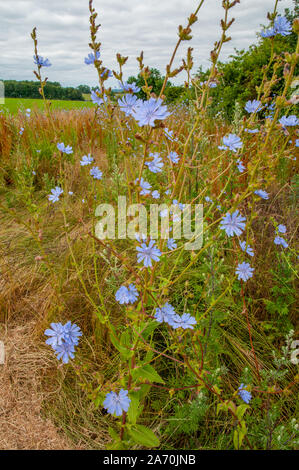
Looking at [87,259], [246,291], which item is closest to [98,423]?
[87,259]

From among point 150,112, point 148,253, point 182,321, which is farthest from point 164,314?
point 150,112

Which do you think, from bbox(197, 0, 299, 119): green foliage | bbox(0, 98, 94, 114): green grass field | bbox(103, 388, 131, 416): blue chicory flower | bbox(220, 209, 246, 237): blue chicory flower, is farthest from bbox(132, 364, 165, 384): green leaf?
bbox(197, 0, 299, 119): green foliage

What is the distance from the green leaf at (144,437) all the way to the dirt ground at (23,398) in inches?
16.4

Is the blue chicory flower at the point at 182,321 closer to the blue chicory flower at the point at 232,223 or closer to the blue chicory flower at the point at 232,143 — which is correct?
the blue chicory flower at the point at 232,223

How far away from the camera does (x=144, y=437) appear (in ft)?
4.42

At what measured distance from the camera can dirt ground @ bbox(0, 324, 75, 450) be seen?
1.53m

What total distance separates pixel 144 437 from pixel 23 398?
82cm

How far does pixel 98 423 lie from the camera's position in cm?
166

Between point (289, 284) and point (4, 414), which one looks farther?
point (289, 284)

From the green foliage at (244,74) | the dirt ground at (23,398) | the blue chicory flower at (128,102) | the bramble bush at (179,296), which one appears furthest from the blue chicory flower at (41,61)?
the green foliage at (244,74)
